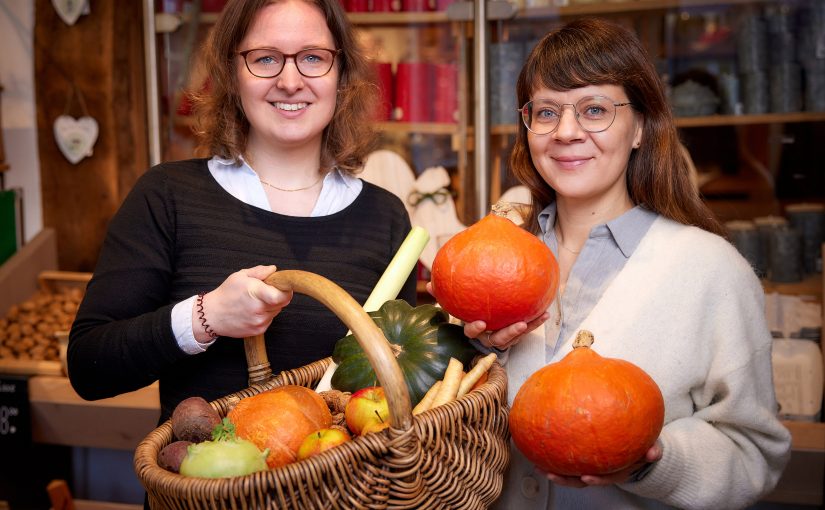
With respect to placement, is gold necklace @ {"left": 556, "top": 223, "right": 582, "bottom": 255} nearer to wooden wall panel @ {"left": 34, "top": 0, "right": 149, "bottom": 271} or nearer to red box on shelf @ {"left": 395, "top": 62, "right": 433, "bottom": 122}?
red box on shelf @ {"left": 395, "top": 62, "right": 433, "bottom": 122}

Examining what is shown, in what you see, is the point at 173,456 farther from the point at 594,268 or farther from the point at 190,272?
the point at 594,268

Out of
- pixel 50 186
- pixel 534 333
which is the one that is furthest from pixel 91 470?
pixel 534 333

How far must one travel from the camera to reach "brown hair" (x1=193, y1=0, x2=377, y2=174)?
1.78 m

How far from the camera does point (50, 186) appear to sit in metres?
3.79

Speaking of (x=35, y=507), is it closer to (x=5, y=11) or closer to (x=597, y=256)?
(x=5, y=11)

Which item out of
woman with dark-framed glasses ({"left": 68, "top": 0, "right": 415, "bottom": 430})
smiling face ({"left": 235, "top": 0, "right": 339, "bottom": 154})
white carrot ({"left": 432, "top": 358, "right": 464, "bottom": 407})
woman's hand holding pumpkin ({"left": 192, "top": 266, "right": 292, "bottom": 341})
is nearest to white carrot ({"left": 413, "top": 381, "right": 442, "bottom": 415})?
white carrot ({"left": 432, "top": 358, "right": 464, "bottom": 407})

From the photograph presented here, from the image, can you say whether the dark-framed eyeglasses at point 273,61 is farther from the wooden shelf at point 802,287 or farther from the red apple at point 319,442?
the wooden shelf at point 802,287

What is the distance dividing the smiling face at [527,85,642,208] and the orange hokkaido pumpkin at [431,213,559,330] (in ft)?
0.73

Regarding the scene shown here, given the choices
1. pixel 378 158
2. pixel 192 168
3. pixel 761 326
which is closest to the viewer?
pixel 761 326

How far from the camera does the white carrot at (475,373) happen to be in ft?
4.42

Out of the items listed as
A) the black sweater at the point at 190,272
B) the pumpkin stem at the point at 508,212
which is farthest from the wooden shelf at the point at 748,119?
the black sweater at the point at 190,272

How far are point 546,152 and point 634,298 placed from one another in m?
0.33

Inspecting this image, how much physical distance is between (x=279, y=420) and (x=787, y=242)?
8.54ft

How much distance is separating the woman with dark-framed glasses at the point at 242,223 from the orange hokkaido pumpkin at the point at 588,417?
1.93 ft
